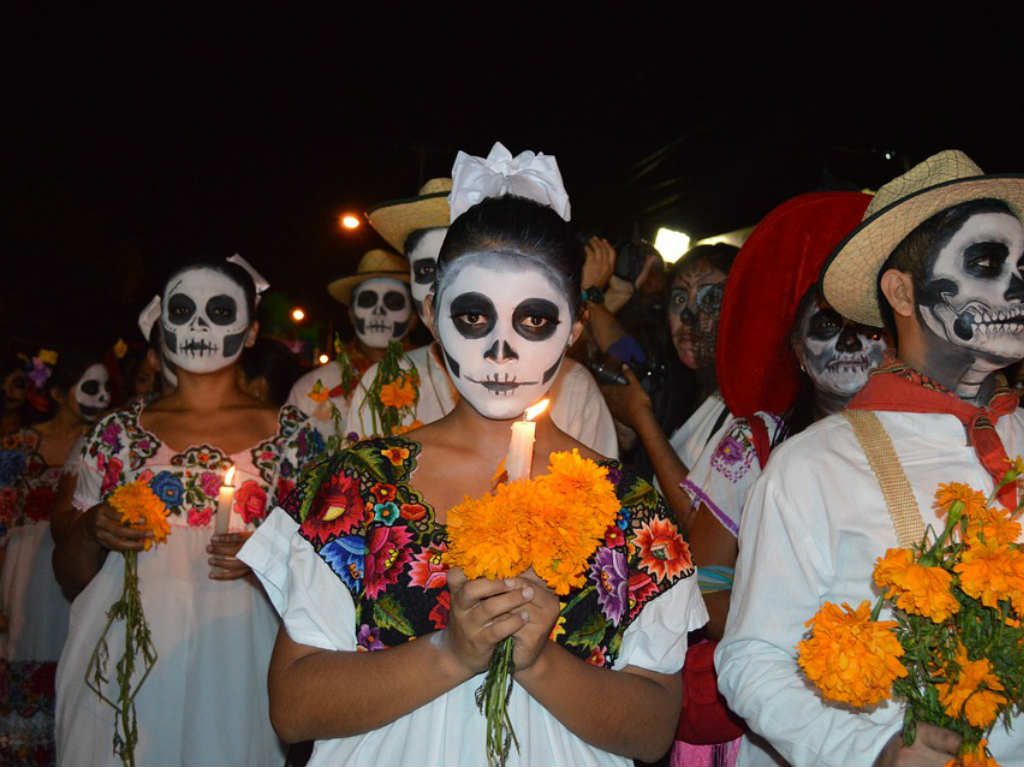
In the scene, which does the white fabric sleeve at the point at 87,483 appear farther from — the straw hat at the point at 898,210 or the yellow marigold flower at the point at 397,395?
the straw hat at the point at 898,210

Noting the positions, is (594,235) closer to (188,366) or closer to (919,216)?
(188,366)

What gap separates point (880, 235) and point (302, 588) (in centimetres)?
163

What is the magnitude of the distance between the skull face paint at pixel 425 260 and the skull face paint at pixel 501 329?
1.75 metres

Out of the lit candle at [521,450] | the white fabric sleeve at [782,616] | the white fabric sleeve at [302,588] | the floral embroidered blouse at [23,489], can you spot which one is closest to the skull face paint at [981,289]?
the white fabric sleeve at [782,616]

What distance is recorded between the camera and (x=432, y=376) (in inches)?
172

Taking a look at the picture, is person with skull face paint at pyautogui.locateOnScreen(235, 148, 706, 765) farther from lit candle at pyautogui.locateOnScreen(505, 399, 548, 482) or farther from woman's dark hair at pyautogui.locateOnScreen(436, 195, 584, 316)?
lit candle at pyautogui.locateOnScreen(505, 399, 548, 482)

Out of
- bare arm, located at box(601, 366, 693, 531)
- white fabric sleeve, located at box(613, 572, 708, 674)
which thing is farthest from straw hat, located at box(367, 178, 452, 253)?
white fabric sleeve, located at box(613, 572, 708, 674)

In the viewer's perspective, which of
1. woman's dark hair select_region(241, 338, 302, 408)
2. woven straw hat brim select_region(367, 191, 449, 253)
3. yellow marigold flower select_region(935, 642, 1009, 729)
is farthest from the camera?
woman's dark hair select_region(241, 338, 302, 408)

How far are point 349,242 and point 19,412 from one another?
14239 millimetres

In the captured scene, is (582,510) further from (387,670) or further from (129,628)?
(129,628)

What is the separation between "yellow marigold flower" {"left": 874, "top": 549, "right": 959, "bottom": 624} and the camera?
6.12ft

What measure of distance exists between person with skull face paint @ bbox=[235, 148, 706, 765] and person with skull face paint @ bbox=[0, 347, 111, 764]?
169 inches

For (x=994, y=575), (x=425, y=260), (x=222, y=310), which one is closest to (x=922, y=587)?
(x=994, y=575)

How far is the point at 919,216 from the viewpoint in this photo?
265 centimetres
